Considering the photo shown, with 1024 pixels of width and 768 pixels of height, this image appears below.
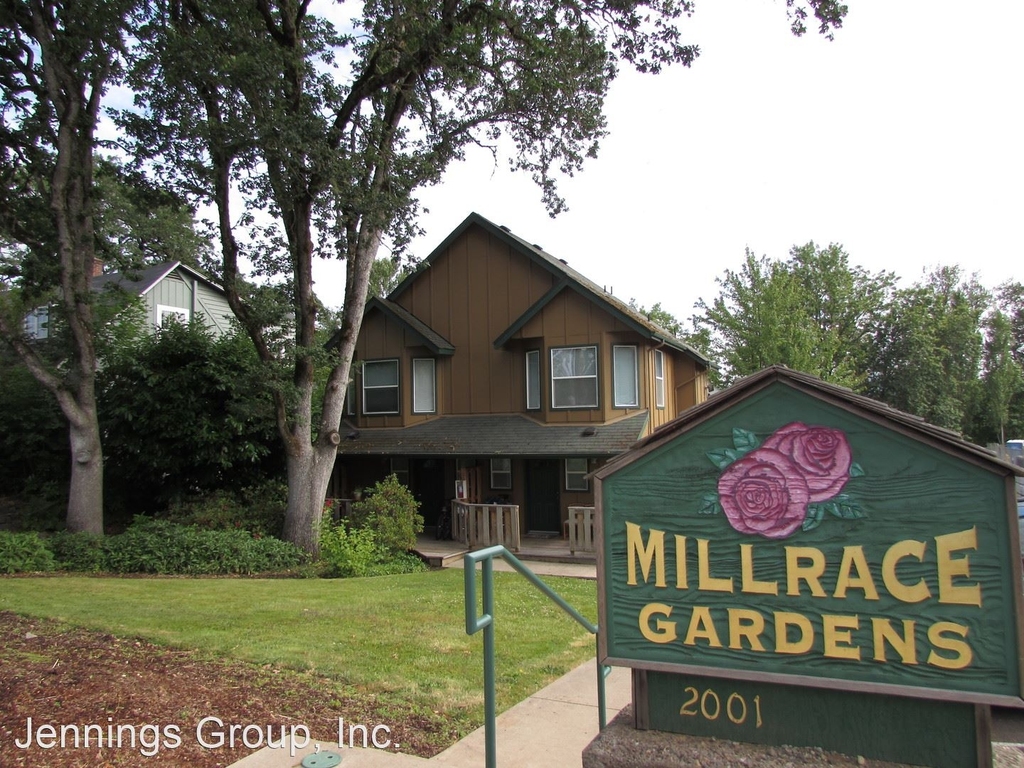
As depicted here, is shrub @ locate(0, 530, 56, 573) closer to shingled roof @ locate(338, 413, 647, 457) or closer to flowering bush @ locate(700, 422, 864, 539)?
shingled roof @ locate(338, 413, 647, 457)

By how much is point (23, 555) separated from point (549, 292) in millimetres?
12295

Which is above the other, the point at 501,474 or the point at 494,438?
the point at 494,438

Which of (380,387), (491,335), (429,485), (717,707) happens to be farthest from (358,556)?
(717,707)

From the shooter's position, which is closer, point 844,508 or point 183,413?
point 844,508

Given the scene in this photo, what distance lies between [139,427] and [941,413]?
1851 inches

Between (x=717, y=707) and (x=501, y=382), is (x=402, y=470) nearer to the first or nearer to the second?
(x=501, y=382)

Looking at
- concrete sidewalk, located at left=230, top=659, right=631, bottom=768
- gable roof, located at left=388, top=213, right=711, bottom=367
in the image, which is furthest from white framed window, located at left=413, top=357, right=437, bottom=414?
concrete sidewalk, located at left=230, top=659, right=631, bottom=768

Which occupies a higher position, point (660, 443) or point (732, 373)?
point (732, 373)

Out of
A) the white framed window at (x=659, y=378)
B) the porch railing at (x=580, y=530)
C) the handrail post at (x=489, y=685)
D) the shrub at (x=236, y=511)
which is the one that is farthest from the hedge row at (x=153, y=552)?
the handrail post at (x=489, y=685)

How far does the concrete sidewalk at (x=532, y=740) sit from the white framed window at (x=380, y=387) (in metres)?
15.0

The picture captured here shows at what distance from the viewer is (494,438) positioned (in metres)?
17.9

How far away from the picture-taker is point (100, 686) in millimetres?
5223

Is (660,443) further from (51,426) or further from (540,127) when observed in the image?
(51,426)

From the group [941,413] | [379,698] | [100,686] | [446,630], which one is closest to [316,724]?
[379,698]
